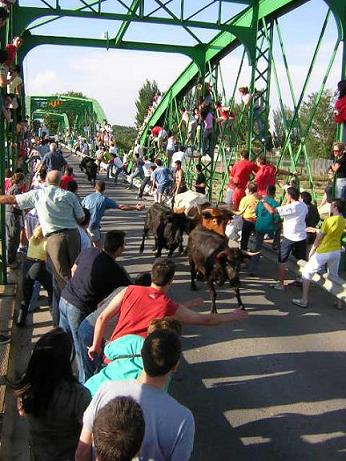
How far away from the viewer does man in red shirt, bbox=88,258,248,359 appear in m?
4.04

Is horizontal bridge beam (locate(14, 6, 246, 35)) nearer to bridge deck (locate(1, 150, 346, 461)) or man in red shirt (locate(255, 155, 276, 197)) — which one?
man in red shirt (locate(255, 155, 276, 197))

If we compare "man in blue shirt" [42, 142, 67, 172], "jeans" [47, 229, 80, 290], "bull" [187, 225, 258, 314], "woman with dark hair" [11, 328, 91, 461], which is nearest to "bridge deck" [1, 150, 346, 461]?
"bull" [187, 225, 258, 314]

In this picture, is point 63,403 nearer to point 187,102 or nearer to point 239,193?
point 239,193

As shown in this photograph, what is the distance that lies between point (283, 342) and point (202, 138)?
39.9 ft

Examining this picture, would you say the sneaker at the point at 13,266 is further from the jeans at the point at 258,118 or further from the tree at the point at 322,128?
the tree at the point at 322,128

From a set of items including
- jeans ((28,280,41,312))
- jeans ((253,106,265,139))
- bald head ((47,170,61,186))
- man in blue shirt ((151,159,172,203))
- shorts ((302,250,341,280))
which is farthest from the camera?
man in blue shirt ((151,159,172,203))

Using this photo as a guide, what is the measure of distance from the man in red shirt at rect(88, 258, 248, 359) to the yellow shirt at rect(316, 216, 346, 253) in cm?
420

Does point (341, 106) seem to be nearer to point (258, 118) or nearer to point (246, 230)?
point (246, 230)

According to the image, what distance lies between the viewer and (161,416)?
8.91ft

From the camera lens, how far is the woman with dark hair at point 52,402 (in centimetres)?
319

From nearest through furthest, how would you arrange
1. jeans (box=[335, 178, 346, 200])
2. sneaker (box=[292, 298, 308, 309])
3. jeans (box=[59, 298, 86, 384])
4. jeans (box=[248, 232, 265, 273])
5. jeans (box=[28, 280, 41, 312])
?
1. jeans (box=[59, 298, 86, 384])
2. jeans (box=[28, 280, 41, 312])
3. sneaker (box=[292, 298, 308, 309])
4. jeans (box=[335, 178, 346, 200])
5. jeans (box=[248, 232, 265, 273])

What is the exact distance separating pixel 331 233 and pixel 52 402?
5.95 m

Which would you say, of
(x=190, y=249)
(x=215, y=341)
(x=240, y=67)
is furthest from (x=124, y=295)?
(x=240, y=67)

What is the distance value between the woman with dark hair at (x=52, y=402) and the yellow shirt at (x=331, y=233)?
5673 millimetres
